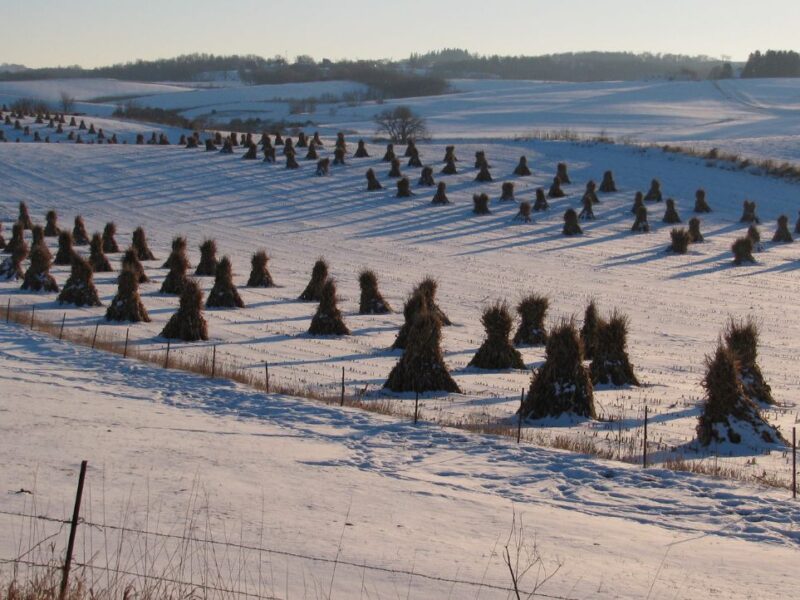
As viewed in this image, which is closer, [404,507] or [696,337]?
[404,507]

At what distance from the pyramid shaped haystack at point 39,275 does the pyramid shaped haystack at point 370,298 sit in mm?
9058

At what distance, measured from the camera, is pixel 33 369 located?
62.3 ft

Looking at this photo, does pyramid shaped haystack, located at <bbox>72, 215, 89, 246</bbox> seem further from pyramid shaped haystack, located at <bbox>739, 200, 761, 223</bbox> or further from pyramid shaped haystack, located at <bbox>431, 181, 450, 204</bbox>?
pyramid shaped haystack, located at <bbox>739, 200, 761, 223</bbox>

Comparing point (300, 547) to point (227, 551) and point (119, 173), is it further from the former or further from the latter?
point (119, 173)

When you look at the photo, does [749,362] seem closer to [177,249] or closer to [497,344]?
[497,344]

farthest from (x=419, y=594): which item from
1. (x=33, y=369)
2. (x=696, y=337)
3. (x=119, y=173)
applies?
(x=119, y=173)

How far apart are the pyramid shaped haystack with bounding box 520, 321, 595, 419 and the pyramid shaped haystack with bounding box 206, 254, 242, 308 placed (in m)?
14.2

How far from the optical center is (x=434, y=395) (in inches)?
768

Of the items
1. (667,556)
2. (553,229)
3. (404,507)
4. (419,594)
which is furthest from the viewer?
(553,229)

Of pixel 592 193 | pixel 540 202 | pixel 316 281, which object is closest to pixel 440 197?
pixel 540 202

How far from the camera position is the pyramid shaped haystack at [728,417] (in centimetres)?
1603

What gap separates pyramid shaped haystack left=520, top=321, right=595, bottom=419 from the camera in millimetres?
17766

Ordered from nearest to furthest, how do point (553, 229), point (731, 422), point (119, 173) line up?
point (731, 422), point (553, 229), point (119, 173)

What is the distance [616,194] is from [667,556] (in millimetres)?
50450
